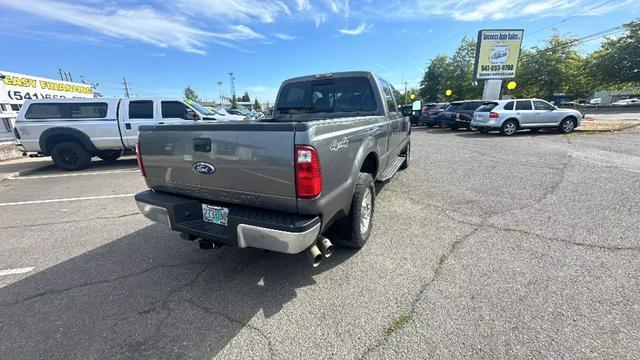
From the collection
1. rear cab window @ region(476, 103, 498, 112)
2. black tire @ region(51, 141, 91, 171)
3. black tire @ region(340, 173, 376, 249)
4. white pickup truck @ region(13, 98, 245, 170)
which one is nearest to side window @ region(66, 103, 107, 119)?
white pickup truck @ region(13, 98, 245, 170)

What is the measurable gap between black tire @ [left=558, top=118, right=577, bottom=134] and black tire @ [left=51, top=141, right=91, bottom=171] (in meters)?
19.1

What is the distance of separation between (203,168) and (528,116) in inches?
605

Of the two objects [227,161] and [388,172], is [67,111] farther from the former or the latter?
[388,172]

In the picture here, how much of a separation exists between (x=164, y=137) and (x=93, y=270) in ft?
5.74

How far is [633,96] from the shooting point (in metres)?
59.2

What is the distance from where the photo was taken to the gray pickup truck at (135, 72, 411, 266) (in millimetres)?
2117

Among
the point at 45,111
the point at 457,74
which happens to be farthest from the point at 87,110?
the point at 457,74

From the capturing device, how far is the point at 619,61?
1215 inches

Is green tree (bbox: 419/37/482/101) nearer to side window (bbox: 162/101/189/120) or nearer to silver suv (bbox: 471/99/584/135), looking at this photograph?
silver suv (bbox: 471/99/584/135)

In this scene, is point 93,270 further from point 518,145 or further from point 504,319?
point 518,145

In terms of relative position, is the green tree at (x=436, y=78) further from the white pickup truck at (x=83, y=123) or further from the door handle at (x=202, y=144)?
the door handle at (x=202, y=144)

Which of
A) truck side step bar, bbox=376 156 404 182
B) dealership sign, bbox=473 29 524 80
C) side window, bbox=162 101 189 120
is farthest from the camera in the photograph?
dealership sign, bbox=473 29 524 80

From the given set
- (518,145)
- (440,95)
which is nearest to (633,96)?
(440,95)

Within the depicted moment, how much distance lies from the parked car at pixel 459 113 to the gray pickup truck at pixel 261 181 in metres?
14.8
